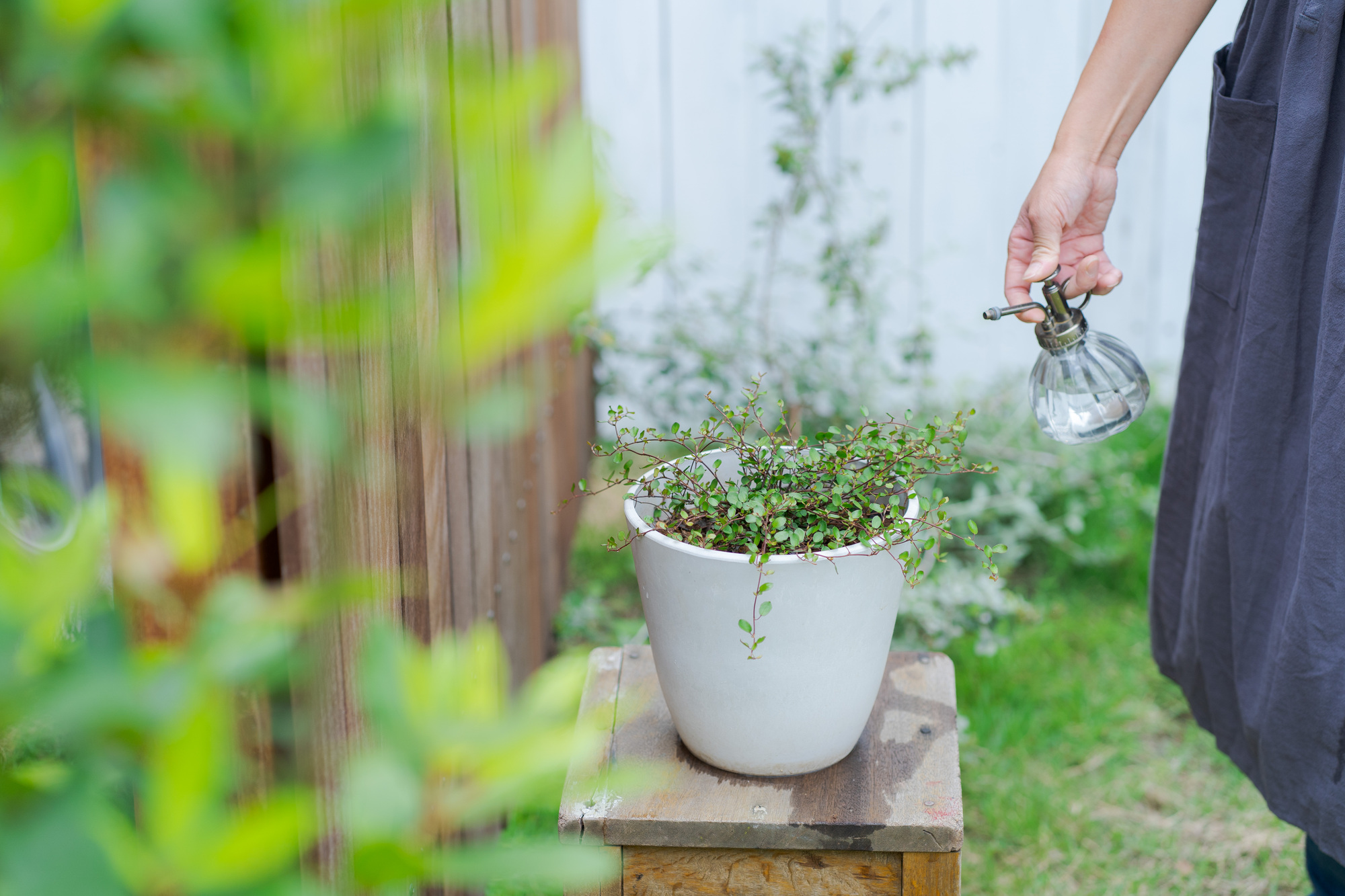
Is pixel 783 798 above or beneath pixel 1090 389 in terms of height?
beneath

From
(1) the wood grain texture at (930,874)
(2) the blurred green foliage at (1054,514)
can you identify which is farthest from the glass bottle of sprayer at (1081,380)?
(2) the blurred green foliage at (1054,514)

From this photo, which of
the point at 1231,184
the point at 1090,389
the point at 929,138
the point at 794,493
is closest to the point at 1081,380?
the point at 1090,389

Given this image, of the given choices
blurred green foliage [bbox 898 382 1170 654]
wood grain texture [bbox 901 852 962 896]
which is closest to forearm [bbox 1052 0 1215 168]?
wood grain texture [bbox 901 852 962 896]

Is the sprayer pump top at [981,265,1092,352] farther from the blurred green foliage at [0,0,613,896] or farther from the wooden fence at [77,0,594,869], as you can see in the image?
the blurred green foliage at [0,0,613,896]

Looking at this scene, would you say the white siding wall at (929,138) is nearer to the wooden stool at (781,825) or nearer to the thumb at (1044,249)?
the thumb at (1044,249)

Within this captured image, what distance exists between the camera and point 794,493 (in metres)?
1.01

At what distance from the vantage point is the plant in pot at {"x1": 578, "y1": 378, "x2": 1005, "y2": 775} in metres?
0.94

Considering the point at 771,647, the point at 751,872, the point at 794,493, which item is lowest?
the point at 751,872

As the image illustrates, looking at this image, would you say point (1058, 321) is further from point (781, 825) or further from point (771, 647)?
point (781, 825)

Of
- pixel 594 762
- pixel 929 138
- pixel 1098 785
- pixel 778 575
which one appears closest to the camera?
pixel 778 575

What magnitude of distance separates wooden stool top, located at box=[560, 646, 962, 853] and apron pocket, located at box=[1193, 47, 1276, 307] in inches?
22.8

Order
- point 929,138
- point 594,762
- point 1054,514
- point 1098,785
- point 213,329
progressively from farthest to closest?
point 929,138, point 1054,514, point 1098,785, point 594,762, point 213,329

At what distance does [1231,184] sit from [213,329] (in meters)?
1.15

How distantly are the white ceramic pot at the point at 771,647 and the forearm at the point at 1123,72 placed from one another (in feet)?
1.60
